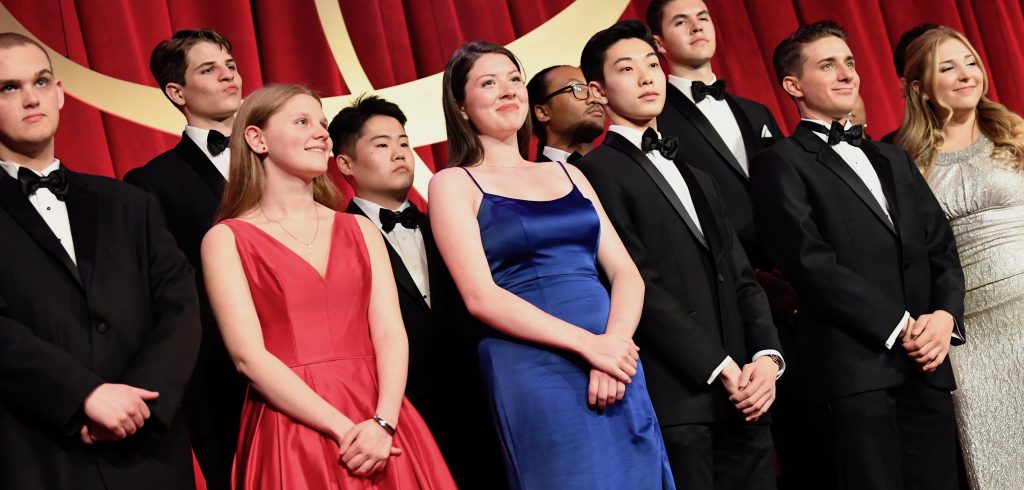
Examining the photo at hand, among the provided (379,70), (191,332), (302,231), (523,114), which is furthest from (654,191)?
(379,70)

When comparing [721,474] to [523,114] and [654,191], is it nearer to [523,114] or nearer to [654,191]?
[654,191]

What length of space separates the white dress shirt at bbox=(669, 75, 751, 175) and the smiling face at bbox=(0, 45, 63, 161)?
221cm

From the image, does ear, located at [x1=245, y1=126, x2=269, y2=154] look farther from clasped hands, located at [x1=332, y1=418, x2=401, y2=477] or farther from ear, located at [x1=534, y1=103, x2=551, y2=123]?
ear, located at [x1=534, y1=103, x2=551, y2=123]

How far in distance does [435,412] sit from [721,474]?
35.0 inches

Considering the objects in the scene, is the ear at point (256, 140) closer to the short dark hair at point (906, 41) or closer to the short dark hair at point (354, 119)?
the short dark hair at point (354, 119)

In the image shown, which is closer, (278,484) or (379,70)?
(278,484)

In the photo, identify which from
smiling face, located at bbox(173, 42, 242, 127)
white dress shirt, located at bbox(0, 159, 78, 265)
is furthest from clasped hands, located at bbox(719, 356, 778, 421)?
smiling face, located at bbox(173, 42, 242, 127)

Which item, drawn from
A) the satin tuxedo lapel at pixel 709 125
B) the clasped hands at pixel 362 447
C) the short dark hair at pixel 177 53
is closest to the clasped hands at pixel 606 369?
the clasped hands at pixel 362 447

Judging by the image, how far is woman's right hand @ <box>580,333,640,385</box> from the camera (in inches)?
103

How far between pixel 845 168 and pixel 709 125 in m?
0.54

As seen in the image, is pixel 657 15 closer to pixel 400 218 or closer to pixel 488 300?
pixel 400 218

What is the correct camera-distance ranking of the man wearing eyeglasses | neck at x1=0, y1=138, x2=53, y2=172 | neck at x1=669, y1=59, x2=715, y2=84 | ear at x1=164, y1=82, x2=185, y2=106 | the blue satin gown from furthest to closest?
1. neck at x1=669, y1=59, x2=715, y2=84
2. the man wearing eyeglasses
3. ear at x1=164, y1=82, x2=185, y2=106
4. neck at x1=0, y1=138, x2=53, y2=172
5. the blue satin gown

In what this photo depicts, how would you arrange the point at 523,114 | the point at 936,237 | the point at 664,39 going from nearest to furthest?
the point at 523,114 → the point at 936,237 → the point at 664,39

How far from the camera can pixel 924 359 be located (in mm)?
3281
